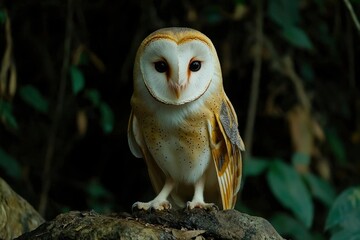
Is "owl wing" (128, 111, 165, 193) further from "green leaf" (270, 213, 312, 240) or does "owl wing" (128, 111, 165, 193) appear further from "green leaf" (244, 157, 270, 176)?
"green leaf" (270, 213, 312, 240)

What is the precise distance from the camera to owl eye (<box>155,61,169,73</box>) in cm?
205

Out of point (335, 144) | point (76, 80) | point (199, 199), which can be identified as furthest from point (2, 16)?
point (335, 144)

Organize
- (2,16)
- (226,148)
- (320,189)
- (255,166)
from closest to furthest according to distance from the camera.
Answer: (226,148) < (2,16) < (255,166) < (320,189)

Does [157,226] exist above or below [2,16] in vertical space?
below

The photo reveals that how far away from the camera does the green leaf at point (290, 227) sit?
3.53m

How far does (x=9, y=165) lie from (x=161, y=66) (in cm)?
157

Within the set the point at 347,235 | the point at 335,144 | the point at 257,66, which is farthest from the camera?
the point at 335,144

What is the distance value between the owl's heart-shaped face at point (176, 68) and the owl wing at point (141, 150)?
0.63 feet

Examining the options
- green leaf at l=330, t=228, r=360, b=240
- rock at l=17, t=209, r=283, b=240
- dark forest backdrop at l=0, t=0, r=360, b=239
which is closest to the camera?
rock at l=17, t=209, r=283, b=240

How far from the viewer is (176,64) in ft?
6.59

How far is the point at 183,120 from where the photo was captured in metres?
2.09

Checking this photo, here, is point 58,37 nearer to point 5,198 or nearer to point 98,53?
point 98,53

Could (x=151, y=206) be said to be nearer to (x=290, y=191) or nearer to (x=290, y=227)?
(x=290, y=191)

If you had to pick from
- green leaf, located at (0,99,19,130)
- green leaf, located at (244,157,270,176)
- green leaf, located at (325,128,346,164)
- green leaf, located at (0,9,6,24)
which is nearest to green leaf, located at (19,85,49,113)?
green leaf, located at (0,99,19,130)
